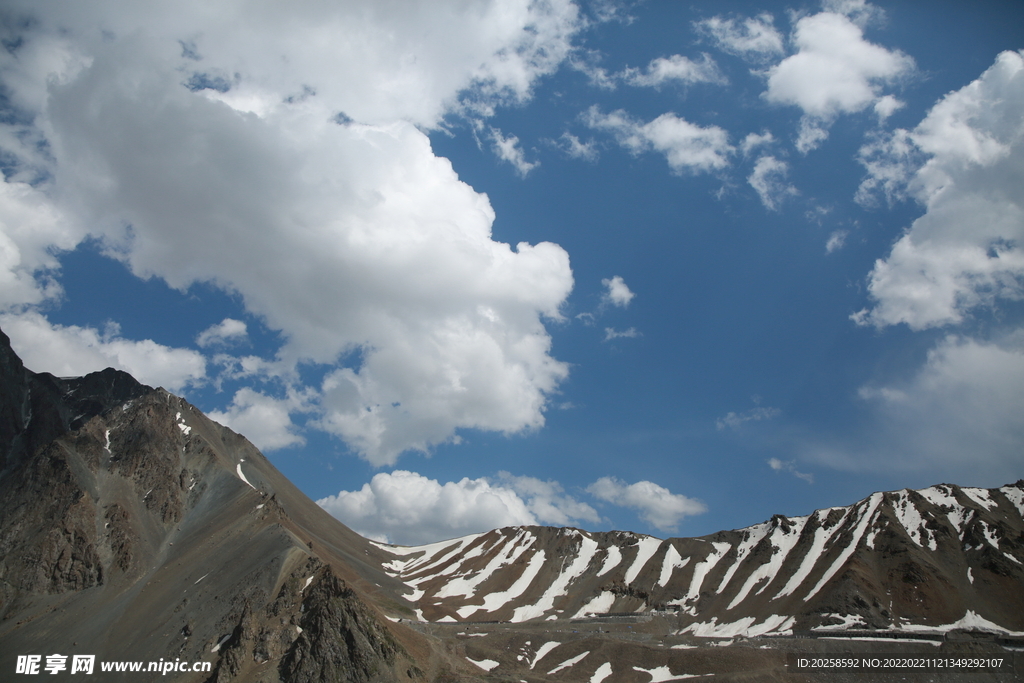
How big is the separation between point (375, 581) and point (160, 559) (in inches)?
2606

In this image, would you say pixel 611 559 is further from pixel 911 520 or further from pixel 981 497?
pixel 981 497

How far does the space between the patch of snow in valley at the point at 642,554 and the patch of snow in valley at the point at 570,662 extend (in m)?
66.6

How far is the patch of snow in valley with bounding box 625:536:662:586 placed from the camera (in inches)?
6845

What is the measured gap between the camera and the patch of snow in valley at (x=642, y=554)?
17388 centimetres

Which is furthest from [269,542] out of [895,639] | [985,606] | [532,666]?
[985,606]

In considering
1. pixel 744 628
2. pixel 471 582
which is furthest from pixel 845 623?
pixel 471 582

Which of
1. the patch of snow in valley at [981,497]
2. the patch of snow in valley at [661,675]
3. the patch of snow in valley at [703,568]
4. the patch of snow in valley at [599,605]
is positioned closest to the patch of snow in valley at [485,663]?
the patch of snow in valley at [661,675]

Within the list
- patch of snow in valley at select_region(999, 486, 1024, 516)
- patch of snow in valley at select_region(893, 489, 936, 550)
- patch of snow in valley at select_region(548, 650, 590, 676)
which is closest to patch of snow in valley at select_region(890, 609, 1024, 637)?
patch of snow in valley at select_region(893, 489, 936, 550)

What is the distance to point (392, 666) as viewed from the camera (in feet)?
281

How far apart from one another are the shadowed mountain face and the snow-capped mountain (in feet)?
1.89

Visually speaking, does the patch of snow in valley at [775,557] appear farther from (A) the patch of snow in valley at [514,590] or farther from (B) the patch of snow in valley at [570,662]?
(A) the patch of snow in valley at [514,590]

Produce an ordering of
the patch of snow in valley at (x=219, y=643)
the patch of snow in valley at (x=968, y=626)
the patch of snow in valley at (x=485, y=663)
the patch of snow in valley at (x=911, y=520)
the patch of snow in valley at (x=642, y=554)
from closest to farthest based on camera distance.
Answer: the patch of snow in valley at (x=219, y=643) → the patch of snow in valley at (x=485, y=663) → the patch of snow in valley at (x=968, y=626) → the patch of snow in valley at (x=911, y=520) → the patch of snow in valley at (x=642, y=554)

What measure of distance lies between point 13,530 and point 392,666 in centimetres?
9520

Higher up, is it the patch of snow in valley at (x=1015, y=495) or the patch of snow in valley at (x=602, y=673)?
the patch of snow in valley at (x=1015, y=495)
